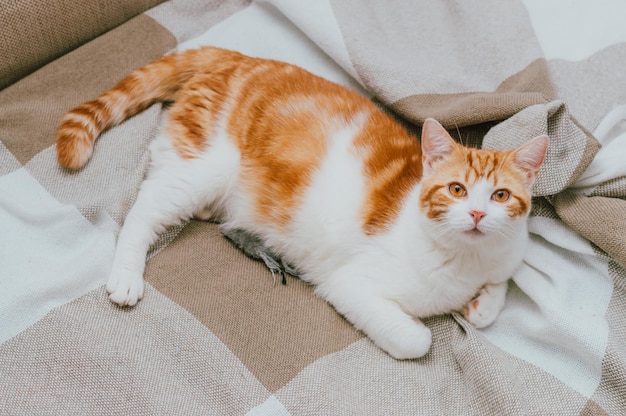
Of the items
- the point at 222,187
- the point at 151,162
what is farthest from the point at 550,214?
the point at 151,162

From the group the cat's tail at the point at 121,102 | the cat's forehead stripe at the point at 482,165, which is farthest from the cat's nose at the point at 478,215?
the cat's tail at the point at 121,102

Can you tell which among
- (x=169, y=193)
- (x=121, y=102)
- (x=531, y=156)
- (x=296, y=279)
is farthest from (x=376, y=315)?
(x=121, y=102)

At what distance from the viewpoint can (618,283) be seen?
140cm

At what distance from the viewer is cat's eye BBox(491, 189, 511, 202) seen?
4.24 ft

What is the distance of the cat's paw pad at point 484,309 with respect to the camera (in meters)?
1.43

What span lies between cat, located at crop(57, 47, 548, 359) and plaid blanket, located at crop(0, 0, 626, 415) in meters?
0.06

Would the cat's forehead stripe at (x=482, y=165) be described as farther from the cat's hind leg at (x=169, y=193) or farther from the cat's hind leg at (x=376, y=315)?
the cat's hind leg at (x=169, y=193)

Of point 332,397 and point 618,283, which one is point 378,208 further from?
point 618,283

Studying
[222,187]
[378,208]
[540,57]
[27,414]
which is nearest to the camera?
[27,414]

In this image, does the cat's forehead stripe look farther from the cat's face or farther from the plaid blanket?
the plaid blanket

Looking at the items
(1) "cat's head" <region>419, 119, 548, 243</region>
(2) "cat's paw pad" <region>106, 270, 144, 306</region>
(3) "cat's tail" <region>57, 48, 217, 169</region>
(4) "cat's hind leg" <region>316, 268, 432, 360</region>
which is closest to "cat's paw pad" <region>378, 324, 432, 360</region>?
(4) "cat's hind leg" <region>316, 268, 432, 360</region>

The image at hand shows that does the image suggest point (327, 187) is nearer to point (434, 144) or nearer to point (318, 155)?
point (318, 155)

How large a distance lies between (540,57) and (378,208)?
2.49ft

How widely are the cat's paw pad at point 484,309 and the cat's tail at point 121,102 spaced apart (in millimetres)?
1053
